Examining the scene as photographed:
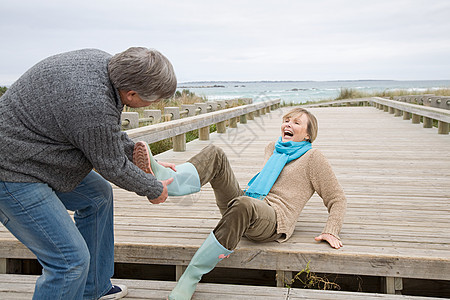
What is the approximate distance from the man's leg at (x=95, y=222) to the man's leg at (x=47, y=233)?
30 centimetres

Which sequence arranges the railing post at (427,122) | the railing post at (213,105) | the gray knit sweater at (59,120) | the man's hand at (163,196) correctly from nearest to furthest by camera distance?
the gray knit sweater at (59,120)
the man's hand at (163,196)
the railing post at (427,122)
the railing post at (213,105)

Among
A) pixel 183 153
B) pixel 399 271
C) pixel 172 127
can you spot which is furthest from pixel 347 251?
pixel 183 153

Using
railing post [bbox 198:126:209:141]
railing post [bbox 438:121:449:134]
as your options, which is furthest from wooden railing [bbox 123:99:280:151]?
railing post [bbox 438:121:449:134]

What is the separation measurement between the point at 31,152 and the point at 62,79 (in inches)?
12.1

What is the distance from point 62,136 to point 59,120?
8cm

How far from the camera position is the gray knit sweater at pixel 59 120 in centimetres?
181

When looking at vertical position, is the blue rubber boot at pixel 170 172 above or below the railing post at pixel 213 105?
above

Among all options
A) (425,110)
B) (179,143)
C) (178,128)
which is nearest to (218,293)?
(178,128)

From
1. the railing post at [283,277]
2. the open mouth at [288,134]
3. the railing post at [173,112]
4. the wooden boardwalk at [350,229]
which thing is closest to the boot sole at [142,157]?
the wooden boardwalk at [350,229]

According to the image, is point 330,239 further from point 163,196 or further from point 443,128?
point 443,128

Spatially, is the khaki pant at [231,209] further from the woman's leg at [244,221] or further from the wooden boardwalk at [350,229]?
the wooden boardwalk at [350,229]

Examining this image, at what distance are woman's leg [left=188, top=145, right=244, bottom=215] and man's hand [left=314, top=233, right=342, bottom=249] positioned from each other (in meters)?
0.55

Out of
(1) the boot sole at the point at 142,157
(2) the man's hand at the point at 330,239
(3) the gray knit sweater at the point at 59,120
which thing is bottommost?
(2) the man's hand at the point at 330,239

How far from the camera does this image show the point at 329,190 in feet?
9.07
